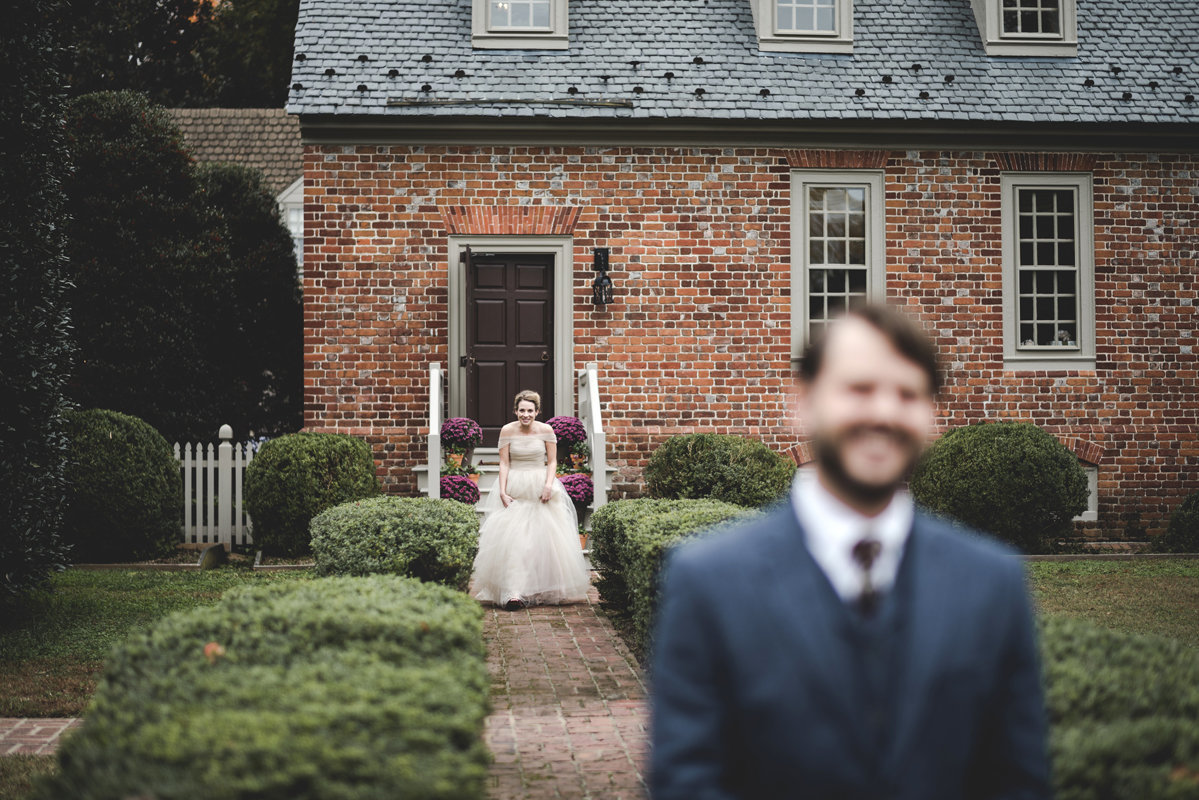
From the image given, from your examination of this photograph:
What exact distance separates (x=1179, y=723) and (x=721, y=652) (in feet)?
4.70

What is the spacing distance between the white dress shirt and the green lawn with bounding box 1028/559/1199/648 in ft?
21.4

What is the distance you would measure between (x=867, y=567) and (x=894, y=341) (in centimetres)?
40

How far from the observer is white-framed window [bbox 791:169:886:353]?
13.6 m

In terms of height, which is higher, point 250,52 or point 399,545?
point 250,52

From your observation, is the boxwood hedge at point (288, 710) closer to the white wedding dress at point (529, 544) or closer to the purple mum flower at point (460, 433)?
the white wedding dress at point (529, 544)

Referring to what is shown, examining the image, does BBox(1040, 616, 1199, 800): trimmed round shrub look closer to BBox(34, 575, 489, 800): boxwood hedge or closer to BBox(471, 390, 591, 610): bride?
BBox(34, 575, 489, 800): boxwood hedge

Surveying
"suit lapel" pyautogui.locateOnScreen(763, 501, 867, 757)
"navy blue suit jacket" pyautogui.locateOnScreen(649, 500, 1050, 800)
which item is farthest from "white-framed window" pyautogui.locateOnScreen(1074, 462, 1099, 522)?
"suit lapel" pyautogui.locateOnScreen(763, 501, 867, 757)

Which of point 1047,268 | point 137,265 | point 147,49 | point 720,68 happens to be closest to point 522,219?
point 720,68

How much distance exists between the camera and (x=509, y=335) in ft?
43.9

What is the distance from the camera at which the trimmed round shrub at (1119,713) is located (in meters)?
2.57

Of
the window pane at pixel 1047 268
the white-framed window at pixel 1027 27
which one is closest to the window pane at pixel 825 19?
the white-framed window at pixel 1027 27

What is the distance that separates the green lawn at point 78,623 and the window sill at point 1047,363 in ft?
28.0

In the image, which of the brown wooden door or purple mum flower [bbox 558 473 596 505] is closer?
purple mum flower [bbox 558 473 596 505]

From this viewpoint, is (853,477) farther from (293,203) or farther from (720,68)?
(293,203)
